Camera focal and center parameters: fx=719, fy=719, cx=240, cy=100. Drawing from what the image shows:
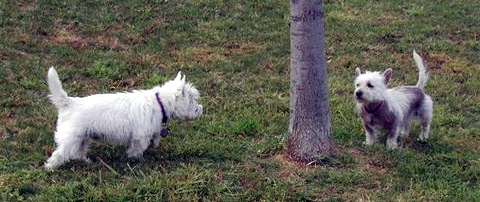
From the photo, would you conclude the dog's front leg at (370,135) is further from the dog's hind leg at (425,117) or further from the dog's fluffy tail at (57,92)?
the dog's fluffy tail at (57,92)

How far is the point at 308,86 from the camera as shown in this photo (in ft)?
21.4

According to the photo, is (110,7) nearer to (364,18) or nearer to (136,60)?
(136,60)

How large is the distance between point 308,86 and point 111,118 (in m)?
1.78

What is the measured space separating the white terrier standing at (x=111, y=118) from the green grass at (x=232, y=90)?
182 mm

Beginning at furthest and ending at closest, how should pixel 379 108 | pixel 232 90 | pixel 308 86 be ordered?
pixel 232 90 → pixel 379 108 → pixel 308 86

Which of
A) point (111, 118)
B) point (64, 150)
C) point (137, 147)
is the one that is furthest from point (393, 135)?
point (64, 150)

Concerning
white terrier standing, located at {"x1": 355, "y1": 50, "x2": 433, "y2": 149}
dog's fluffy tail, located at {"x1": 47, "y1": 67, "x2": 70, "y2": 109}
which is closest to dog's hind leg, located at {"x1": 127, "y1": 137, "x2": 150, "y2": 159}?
dog's fluffy tail, located at {"x1": 47, "y1": 67, "x2": 70, "y2": 109}

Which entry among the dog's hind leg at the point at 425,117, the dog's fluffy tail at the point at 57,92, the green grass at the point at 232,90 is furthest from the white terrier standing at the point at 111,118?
the dog's hind leg at the point at 425,117

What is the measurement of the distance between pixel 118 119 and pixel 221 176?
3.45ft

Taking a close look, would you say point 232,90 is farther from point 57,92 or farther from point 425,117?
point 57,92

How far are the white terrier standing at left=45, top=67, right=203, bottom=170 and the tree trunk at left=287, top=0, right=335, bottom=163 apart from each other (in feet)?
3.55

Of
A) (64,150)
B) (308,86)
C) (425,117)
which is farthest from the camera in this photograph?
(425,117)

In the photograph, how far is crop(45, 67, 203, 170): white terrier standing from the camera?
6273mm

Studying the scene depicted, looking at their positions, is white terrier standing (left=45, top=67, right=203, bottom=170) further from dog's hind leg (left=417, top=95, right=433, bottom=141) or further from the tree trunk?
dog's hind leg (left=417, top=95, right=433, bottom=141)
